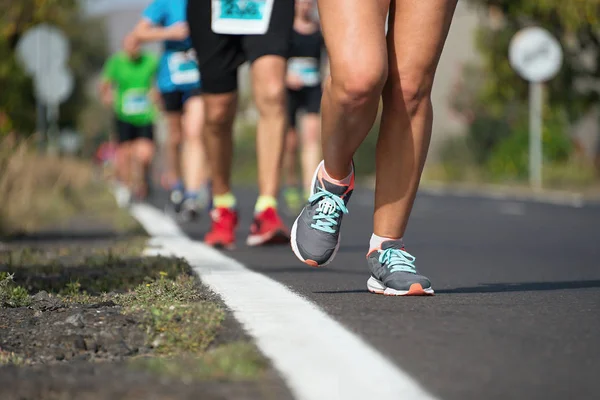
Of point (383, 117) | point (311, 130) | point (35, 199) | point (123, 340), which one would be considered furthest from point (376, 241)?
point (311, 130)

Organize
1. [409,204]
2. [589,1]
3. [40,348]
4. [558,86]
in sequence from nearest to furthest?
1. [40,348]
2. [409,204]
3. [589,1]
4. [558,86]

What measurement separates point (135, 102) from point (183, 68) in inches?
205

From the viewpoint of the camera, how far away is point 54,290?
17.5ft

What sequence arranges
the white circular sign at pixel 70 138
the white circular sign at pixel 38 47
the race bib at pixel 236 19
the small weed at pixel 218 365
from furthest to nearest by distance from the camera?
1. the white circular sign at pixel 70 138
2. the white circular sign at pixel 38 47
3. the race bib at pixel 236 19
4. the small weed at pixel 218 365

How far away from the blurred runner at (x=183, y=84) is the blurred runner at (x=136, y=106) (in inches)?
180

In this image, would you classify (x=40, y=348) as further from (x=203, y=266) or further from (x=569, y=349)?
(x=203, y=266)

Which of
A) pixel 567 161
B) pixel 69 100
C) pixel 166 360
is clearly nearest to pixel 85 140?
pixel 69 100

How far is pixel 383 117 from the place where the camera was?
514 centimetres

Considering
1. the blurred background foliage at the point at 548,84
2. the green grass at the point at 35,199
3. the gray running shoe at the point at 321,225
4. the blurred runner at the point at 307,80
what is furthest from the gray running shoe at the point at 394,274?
the blurred background foliage at the point at 548,84

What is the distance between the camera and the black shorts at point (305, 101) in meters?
13.5

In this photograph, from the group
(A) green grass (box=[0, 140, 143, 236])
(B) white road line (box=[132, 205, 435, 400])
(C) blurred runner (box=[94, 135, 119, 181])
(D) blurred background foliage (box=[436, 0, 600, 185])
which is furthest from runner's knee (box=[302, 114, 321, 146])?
(C) blurred runner (box=[94, 135, 119, 181])

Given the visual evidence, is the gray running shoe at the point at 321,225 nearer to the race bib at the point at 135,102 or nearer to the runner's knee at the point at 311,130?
the runner's knee at the point at 311,130

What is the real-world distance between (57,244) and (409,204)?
159 inches

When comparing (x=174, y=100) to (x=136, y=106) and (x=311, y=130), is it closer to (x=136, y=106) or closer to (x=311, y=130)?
(x=311, y=130)
